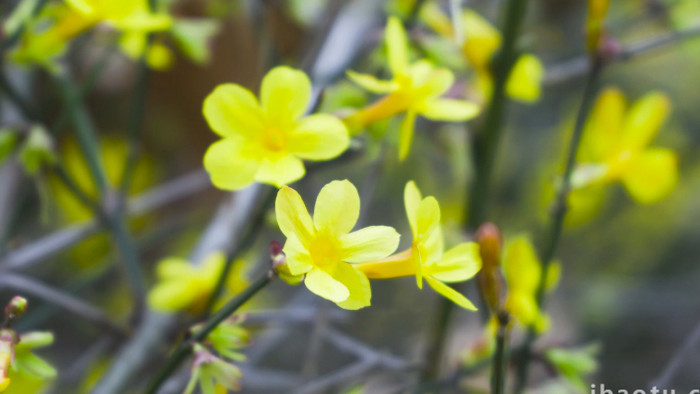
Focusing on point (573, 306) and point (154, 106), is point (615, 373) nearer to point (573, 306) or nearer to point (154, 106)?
point (573, 306)

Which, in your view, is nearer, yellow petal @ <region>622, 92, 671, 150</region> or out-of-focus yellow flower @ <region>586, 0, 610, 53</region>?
out-of-focus yellow flower @ <region>586, 0, 610, 53</region>

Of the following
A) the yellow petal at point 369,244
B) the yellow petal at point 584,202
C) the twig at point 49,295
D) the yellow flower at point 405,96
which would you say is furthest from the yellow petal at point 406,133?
the twig at point 49,295

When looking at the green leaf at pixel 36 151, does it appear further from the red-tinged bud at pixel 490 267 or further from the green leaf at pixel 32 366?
the red-tinged bud at pixel 490 267

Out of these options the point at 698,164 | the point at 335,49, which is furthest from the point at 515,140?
the point at 335,49

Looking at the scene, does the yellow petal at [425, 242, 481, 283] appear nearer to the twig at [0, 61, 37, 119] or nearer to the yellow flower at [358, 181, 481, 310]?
the yellow flower at [358, 181, 481, 310]

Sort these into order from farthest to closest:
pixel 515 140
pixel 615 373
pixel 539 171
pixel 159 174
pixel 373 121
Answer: pixel 515 140
pixel 539 171
pixel 159 174
pixel 615 373
pixel 373 121

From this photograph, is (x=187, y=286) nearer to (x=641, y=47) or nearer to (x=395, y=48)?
(x=395, y=48)

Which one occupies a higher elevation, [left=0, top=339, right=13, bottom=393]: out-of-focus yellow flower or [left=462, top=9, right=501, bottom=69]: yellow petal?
[left=462, top=9, right=501, bottom=69]: yellow petal

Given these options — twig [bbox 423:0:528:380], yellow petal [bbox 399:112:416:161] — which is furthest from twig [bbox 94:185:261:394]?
yellow petal [bbox 399:112:416:161]
